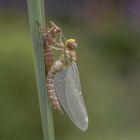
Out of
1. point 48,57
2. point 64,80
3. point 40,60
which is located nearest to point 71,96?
point 64,80

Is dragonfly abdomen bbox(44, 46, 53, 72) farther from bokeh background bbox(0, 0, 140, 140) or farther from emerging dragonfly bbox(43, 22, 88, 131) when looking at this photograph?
bokeh background bbox(0, 0, 140, 140)

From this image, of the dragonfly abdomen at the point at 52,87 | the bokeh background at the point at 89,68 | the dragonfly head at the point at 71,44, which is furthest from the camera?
the bokeh background at the point at 89,68

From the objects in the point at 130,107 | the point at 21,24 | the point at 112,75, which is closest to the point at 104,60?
the point at 112,75

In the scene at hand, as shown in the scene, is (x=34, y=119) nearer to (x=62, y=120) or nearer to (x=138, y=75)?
(x=62, y=120)

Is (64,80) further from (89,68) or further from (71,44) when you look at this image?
(89,68)

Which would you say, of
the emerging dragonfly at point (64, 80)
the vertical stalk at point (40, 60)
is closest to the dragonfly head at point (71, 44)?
the emerging dragonfly at point (64, 80)

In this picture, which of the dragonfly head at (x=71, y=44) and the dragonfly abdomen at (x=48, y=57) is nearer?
the dragonfly abdomen at (x=48, y=57)

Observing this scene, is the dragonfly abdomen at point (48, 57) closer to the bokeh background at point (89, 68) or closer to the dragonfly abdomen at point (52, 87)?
the dragonfly abdomen at point (52, 87)
